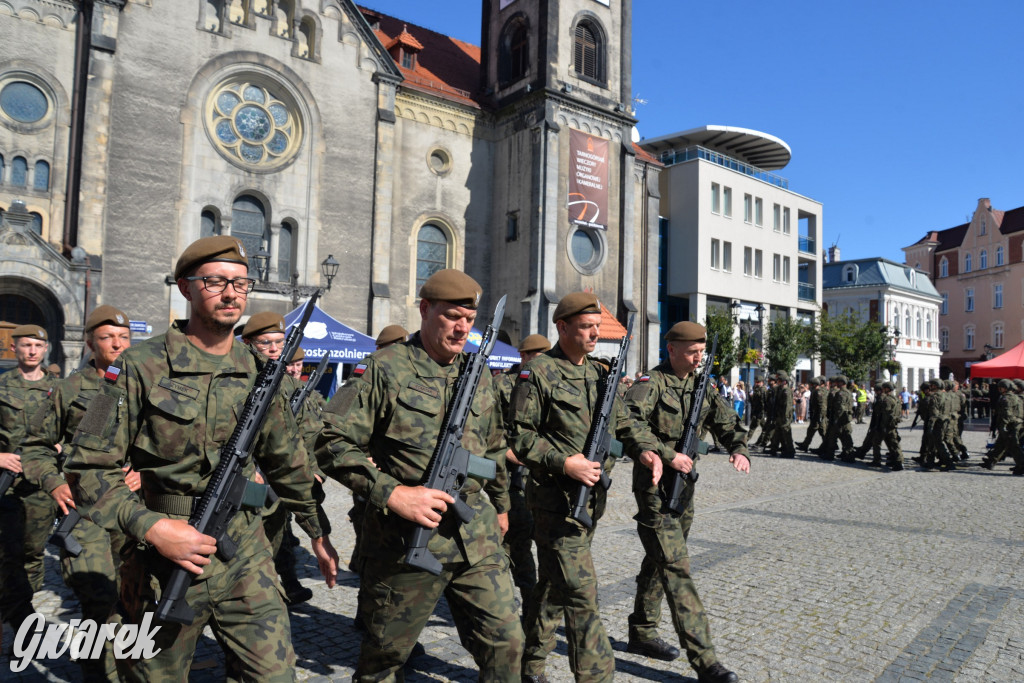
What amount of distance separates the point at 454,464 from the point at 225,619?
42.1 inches

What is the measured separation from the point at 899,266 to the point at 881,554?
5829cm

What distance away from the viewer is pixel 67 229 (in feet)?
69.5

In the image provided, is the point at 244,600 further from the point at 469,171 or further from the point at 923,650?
the point at 469,171

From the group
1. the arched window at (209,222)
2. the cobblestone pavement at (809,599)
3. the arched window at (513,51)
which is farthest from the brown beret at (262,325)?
the arched window at (513,51)

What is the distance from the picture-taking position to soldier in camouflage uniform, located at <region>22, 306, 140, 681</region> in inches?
163

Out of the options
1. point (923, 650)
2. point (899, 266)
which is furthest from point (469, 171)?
point (899, 266)

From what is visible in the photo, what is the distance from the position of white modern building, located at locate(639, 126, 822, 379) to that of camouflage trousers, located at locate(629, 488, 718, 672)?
3399cm

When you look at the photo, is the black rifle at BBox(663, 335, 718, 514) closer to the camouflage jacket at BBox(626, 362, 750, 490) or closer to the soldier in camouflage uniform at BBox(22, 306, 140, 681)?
the camouflage jacket at BBox(626, 362, 750, 490)

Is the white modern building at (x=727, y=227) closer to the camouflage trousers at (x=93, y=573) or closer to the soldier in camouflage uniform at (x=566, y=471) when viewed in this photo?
the soldier in camouflage uniform at (x=566, y=471)

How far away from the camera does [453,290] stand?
130 inches

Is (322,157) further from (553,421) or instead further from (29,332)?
(553,421)

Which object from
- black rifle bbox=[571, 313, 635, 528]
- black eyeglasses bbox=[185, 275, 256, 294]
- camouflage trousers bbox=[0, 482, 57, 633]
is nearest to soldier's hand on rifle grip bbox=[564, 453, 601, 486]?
black rifle bbox=[571, 313, 635, 528]

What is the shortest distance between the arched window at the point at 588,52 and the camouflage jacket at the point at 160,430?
94.2 ft

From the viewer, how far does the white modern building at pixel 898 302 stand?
5603 cm
